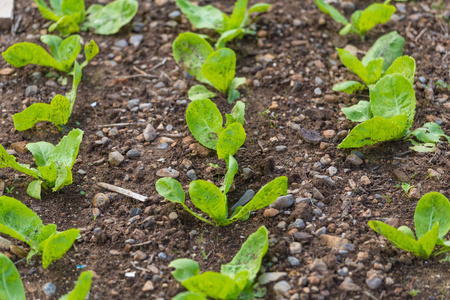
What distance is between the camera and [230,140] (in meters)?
2.33

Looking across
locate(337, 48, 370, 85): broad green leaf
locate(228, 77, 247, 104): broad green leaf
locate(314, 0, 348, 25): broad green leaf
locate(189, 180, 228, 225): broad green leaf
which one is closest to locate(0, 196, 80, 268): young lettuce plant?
locate(189, 180, 228, 225): broad green leaf

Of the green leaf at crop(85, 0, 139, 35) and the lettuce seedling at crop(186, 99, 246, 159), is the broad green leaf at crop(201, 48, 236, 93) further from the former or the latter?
the green leaf at crop(85, 0, 139, 35)

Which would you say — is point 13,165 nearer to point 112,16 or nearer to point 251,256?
point 251,256

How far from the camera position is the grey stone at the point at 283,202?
2219 millimetres

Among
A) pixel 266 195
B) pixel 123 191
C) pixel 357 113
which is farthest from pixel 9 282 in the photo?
pixel 357 113

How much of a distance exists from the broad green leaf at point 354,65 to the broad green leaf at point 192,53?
736 mm

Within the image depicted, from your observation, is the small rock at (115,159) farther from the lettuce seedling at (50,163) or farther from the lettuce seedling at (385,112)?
the lettuce seedling at (385,112)

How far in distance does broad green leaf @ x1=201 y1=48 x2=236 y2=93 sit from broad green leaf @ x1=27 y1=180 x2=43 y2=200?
40.0 inches

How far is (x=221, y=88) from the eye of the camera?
2.82 meters

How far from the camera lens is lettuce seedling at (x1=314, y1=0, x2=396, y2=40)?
9.90ft

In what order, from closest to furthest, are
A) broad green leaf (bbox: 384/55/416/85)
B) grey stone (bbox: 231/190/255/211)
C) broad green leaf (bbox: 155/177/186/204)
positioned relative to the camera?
broad green leaf (bbox: 155/177/186/204), grey stone (bbox: 231/190/255/211), broad green leaf (bbox: 384/55/416/85)

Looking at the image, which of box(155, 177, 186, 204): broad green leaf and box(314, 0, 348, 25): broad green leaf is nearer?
box(155, 177, 186, 204): broad green leaf

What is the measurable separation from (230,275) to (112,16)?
6.90 feet

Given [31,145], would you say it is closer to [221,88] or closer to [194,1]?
[221,88]
